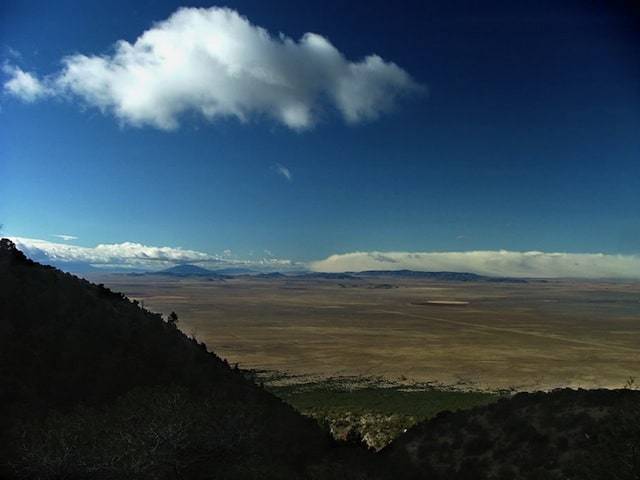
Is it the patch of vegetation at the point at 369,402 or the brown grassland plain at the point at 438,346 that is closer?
the patch of vegetation at the point at 369,402

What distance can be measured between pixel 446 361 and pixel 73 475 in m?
66.6

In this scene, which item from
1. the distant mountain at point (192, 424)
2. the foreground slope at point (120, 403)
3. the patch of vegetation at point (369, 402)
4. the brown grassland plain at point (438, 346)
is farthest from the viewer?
the brown grassland plain at point (438, 346)

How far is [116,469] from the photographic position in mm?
27094

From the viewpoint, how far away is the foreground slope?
28.2m

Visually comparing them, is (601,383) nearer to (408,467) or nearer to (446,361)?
(446,361)

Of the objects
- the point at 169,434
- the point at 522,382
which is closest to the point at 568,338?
the point at 522,382

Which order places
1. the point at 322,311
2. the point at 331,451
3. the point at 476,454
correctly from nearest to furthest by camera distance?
the point at 476,454 → the point at 331,451 → the point at 322,311

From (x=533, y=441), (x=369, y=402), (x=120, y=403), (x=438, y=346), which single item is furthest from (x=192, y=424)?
(x=438, y=346)

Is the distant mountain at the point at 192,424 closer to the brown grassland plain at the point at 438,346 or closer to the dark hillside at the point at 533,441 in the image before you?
the dark hillside at the point at 533,441

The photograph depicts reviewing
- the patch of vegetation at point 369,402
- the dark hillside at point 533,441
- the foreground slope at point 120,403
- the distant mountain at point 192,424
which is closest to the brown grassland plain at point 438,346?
the patch of vegetation at point 369,402

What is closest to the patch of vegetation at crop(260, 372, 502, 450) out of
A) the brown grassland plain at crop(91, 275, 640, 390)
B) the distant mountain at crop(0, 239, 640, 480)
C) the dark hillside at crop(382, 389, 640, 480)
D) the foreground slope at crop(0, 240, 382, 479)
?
the brown grassland plain at crop(91, 275, 640, 390)

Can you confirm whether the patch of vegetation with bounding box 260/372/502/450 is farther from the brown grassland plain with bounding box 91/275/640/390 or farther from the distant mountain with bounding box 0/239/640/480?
the distant mountain with bounding box 0/239/640/480

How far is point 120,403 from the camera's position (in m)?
32.6

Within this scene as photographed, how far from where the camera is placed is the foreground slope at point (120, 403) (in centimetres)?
2819
